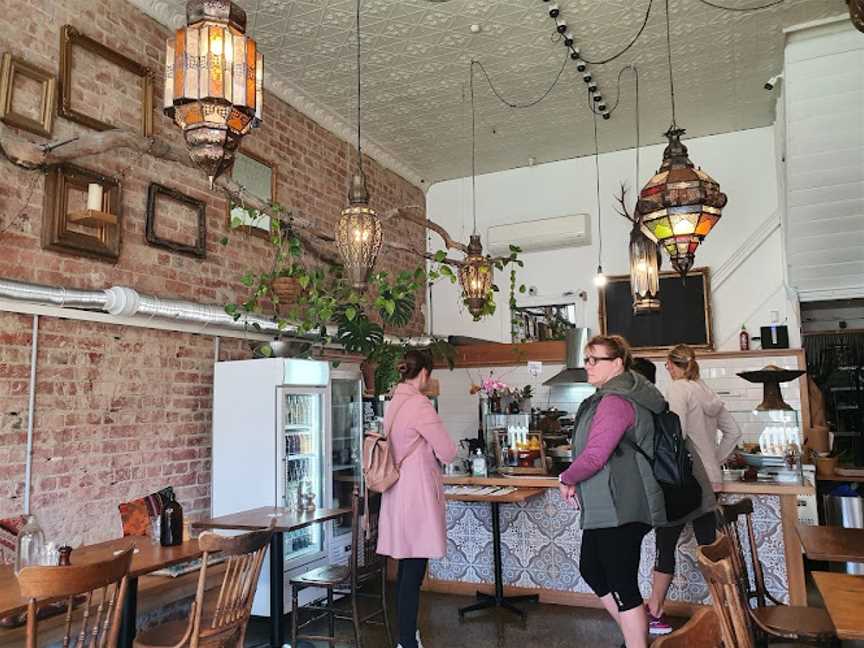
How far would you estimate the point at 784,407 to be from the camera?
5613 millimetres

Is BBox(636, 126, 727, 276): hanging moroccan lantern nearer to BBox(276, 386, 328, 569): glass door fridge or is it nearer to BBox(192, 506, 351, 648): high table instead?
BBox(192, 506, 351, 648): high table

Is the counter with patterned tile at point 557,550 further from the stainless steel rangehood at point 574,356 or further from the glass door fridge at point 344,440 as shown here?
the stainless steel rangehood at point 574,356

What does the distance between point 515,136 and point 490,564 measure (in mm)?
4409

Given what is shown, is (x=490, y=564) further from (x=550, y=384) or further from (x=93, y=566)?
(x=93, y=566)

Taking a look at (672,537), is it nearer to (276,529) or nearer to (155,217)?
(276,529)

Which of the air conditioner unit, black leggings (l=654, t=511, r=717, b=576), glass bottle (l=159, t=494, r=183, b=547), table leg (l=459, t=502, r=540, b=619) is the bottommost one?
table leg (l=459, t=502, r=540, b=619)

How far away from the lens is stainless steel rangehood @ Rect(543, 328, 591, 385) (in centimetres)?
733

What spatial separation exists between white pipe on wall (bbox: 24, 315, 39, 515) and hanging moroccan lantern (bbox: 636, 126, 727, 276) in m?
3.43

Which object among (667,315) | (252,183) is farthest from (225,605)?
(667,315)

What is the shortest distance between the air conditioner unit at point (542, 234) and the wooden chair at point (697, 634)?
6584mm

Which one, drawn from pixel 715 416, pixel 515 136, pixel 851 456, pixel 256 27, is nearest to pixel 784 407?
pixel 715 416

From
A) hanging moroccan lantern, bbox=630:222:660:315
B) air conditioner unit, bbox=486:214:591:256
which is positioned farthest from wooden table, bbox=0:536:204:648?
air conditioner unit, bbox=486:214:591:256

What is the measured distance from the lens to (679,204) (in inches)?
144

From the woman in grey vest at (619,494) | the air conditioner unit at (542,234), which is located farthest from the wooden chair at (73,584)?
the air conditioner unit at (542,234)
